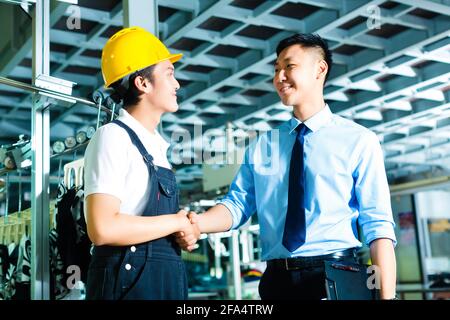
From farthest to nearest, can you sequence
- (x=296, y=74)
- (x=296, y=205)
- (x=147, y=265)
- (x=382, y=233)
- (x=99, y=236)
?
(x=296, y=74)
(x=296, y=205)
(x=382, y=233)
(x=147, y=265)
(x=99, y=236)

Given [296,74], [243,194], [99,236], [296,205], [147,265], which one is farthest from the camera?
[243,194]

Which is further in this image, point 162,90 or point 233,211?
point 233,211

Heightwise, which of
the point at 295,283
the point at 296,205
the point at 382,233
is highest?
the point at 296,205

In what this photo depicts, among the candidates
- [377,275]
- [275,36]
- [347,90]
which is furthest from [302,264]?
[347,90]

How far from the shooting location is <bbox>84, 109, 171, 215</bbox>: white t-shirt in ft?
5.02

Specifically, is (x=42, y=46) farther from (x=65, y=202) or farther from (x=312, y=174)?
(x=312, y=174)

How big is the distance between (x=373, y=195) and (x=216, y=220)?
54 cm

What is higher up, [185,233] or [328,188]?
[328,188]

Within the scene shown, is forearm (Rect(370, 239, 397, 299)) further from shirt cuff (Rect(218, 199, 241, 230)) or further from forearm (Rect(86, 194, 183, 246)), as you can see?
forearm (Rect(86, 194, 183, 246))

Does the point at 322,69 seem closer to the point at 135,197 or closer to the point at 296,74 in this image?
the point at 296,74

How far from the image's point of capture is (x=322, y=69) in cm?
200

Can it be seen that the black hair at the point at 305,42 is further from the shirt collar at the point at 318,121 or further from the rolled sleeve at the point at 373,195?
the rolled sleeve at the point at 373,195

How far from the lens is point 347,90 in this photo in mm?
7406

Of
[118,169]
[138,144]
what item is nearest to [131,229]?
[118,169]
